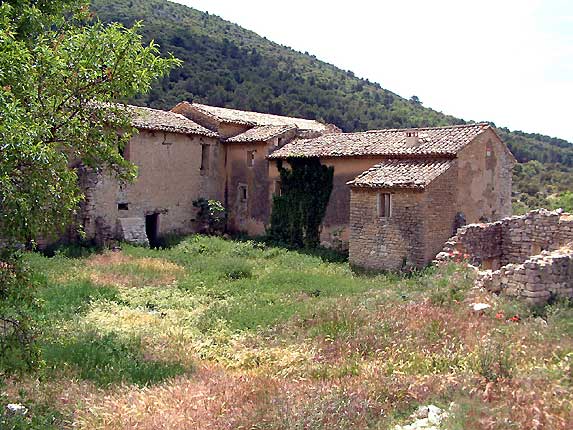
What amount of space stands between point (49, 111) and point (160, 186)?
15541 millimetres

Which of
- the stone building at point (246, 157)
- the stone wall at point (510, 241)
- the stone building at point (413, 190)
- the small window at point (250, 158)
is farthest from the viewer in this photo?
the small window at point (250, 158)

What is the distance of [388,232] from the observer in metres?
17.8

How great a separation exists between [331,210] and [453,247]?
630 centimetres

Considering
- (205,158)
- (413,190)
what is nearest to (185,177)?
(205,158)

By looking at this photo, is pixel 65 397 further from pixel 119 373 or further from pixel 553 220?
pixel 553 220

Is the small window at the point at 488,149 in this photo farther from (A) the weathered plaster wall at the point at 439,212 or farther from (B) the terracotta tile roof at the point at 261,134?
(B) the terracotta tile roof at the point at 261,134

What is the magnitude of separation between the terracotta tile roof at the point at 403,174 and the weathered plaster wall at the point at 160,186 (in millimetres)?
8742

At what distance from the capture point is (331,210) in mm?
21766

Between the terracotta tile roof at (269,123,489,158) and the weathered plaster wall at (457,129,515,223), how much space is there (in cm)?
49

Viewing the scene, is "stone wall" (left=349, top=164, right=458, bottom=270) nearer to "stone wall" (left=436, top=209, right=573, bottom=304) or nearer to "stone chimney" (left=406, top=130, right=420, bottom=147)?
"stone wall" (left=436, top=209, right=573, bottom=304)

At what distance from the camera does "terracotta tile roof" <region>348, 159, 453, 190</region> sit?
1720cm

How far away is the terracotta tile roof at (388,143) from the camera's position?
741 inches

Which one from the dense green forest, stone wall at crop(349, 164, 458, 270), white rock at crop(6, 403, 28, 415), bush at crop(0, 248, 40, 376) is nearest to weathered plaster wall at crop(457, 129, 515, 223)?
stone wall at crop(349, 164, 458, 270)

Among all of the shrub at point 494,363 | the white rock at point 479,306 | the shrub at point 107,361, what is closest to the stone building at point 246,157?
the white rock at point 479,306
